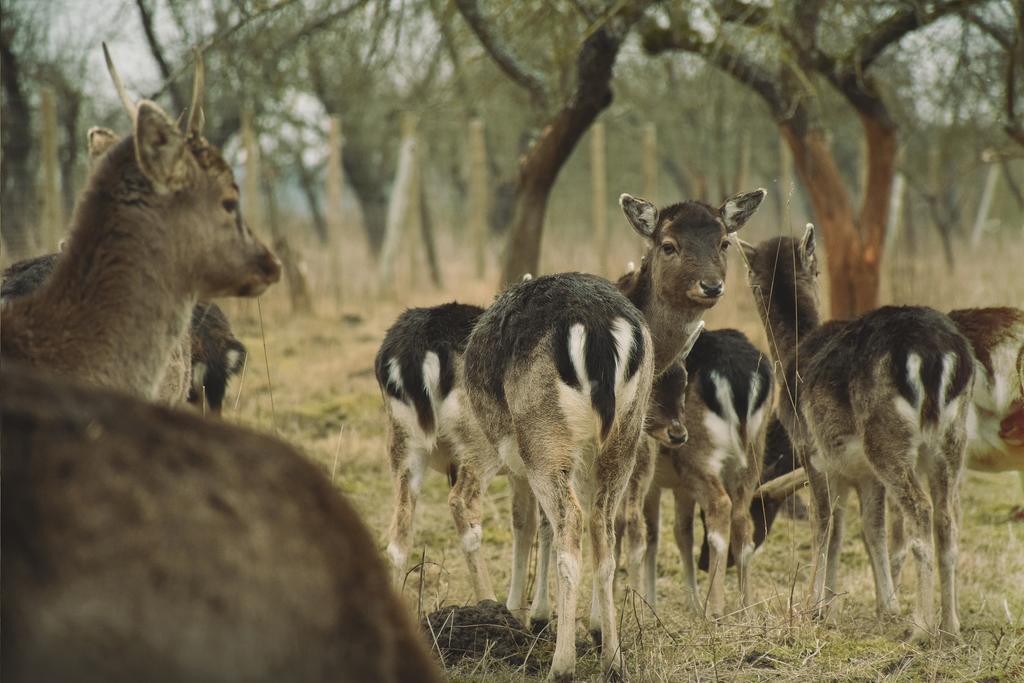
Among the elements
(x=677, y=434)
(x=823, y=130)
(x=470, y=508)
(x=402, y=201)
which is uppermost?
(x=402, y=201)

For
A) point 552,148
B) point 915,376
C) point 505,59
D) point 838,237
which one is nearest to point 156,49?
→ point 505,59

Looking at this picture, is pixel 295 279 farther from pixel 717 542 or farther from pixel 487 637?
→ pixel 487 637

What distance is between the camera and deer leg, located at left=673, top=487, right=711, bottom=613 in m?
7.29

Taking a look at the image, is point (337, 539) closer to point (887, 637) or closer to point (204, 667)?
point (204, 667)

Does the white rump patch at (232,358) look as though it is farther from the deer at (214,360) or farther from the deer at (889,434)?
the deer at (889,434)

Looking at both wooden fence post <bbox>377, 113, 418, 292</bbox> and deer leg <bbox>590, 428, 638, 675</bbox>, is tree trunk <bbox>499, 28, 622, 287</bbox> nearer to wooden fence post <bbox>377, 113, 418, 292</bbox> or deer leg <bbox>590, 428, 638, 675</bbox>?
deer leg <bbox>590, 428, 638, 675</bbox>

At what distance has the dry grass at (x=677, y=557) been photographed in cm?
535

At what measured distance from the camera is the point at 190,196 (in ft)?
13.4

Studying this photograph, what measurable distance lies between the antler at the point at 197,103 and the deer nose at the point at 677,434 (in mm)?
3136

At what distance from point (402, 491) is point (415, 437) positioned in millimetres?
287

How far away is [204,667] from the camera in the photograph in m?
2.02

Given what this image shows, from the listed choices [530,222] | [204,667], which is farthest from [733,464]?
[204,667]

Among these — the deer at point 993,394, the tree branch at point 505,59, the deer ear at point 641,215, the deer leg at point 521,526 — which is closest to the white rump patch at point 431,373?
the deer leg at point 521,526

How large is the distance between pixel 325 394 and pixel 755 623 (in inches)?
270
